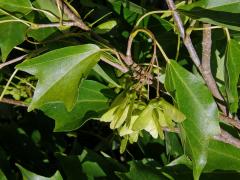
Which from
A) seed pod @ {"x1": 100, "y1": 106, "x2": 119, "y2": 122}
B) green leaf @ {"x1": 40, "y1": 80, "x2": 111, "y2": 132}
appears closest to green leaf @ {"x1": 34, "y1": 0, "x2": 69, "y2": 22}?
green leaf @ {"x1": 40, "y1": 80, "x2": 111, "y2": 132}

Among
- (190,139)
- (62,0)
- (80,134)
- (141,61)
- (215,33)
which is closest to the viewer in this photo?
(190,139)

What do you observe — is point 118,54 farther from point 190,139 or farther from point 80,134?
point 80,134

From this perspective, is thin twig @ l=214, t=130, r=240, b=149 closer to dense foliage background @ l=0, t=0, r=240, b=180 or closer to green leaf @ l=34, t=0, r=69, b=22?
dense foliage background @ l=0, t=0, r=240, b=180

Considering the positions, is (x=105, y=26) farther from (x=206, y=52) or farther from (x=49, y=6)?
(x=206, y=52)

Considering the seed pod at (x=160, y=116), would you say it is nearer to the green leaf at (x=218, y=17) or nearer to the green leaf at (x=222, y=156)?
the green leaf at (x=218, y=17)

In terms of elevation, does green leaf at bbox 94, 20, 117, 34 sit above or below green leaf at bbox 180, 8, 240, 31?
below

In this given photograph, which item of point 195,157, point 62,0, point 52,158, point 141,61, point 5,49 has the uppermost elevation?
point 62,0

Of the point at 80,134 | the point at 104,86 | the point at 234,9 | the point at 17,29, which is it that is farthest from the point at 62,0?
the point at 80,134
